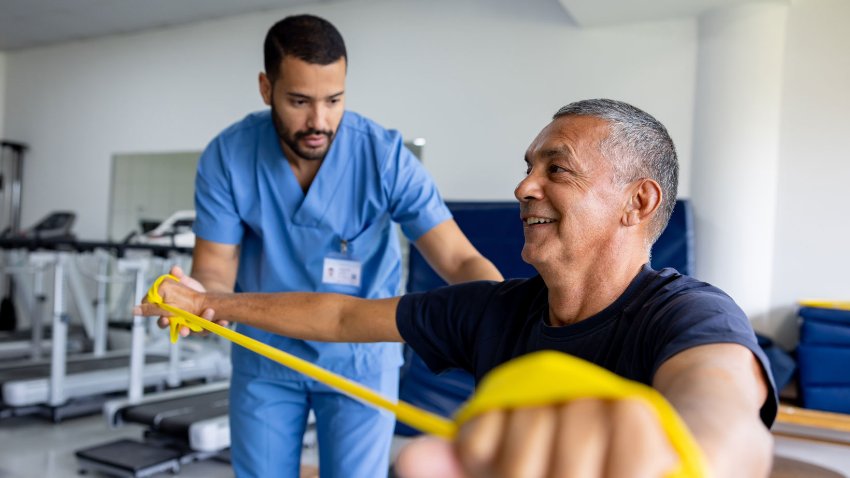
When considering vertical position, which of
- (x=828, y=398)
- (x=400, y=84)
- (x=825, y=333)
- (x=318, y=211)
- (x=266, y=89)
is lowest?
(x=828, y=398)

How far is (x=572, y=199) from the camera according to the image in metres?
1.14

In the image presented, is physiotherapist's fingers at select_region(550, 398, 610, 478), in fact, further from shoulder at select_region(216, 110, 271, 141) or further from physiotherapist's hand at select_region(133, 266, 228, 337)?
shoulder at select_region(216, 110, 271, 141)

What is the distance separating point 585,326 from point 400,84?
4.19 meters

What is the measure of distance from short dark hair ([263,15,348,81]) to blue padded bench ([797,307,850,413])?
2.98 metres

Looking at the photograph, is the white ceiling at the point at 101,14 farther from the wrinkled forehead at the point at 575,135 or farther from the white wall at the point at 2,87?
the wrinkled forehead at the point at 575,135

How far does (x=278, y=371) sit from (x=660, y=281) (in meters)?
1.03

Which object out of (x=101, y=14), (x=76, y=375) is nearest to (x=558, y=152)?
(x=76, y=375)

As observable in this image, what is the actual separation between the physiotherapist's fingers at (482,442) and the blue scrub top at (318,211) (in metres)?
1.44

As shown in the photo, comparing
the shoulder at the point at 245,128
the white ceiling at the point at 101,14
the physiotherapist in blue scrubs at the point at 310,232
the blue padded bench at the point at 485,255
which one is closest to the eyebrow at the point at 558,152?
the physiotherapist in blue scrubs at the point at 310,232

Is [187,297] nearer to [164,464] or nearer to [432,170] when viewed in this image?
[164,464]

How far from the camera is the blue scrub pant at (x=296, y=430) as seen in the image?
1.72 metres

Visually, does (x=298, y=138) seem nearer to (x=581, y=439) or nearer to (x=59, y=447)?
→ (x=581, y=439)

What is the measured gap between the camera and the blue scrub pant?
1.72 meters

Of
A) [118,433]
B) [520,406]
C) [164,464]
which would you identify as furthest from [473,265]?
[118,433]
